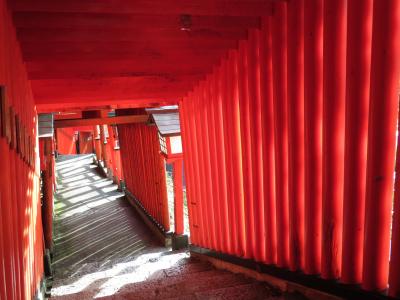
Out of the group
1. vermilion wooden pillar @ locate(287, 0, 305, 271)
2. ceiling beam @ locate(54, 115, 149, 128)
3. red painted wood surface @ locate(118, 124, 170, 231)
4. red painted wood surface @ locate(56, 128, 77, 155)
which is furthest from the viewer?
red painted wood surface @ locate(56, 128, 77, 155)

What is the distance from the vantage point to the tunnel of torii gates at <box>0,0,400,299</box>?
6.23 feet

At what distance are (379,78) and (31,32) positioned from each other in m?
2.55

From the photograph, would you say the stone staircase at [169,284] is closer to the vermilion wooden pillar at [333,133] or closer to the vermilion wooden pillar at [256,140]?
the vermilion wooden pillar at [256,140]

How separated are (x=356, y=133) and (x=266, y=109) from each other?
1.04 metres

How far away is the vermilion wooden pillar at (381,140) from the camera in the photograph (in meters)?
1.76

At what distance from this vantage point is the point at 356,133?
2.02m

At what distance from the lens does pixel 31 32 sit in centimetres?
270

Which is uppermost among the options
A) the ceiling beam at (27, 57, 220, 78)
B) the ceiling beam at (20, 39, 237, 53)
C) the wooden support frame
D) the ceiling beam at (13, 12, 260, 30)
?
the ceiling beam at (13, 12, 260, 30)

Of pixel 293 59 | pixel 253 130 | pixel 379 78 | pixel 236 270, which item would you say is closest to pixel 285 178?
pixel 253 130

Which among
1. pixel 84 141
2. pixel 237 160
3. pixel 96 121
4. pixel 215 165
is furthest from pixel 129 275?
pixel 84 141

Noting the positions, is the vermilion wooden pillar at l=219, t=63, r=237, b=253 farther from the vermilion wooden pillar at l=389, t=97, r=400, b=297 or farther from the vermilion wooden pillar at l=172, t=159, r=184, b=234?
the vermilion wooden pillar at l=172, t=159, r=184, b=234

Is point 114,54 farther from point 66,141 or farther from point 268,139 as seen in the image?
point 66,141

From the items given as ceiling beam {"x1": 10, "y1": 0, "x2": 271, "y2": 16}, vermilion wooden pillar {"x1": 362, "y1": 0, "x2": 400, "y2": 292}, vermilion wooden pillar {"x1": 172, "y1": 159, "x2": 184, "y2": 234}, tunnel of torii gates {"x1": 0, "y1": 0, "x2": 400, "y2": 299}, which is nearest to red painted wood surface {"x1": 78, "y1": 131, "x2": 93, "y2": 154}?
vermilion wooden pillar {"x1": 172, "y1": 159, "x2": 184, "y2": 234}

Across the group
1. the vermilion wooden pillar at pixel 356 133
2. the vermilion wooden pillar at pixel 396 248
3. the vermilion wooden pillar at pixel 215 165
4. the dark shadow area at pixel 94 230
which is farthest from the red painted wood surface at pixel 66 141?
the vermilion wooden pillar at pixel 396 248
